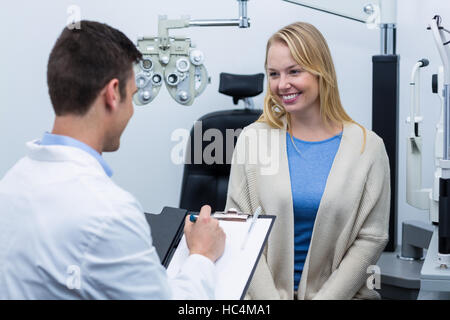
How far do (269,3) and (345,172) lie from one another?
1061 mm

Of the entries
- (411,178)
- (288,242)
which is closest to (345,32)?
(411,178)

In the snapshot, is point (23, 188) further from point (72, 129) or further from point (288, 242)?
point (288, 242)

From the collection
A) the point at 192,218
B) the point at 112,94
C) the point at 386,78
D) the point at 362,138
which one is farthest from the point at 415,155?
the point at 112,94

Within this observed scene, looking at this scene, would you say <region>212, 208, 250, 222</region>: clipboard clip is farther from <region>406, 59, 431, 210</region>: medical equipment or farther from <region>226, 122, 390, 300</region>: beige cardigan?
<region>406, 59, 431, 210</region>: medical equipment

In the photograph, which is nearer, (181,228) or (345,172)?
(181,228)

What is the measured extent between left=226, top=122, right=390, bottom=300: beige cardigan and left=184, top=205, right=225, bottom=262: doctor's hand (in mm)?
372

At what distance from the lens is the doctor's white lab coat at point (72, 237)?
86 centimetres

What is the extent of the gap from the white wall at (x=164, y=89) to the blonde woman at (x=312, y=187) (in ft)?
2.63

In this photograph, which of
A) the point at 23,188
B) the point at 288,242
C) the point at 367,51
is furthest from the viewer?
the point at 367,51

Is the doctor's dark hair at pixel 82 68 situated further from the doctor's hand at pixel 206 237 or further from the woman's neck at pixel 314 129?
the woman's neck at pixel 314 129

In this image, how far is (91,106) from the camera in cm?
96

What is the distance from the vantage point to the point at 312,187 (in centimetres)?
151

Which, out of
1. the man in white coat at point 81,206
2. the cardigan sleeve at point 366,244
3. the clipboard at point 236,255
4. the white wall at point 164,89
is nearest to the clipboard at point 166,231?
the clipboard at point 236,255

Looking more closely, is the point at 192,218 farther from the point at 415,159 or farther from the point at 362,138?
the point at 415,159
